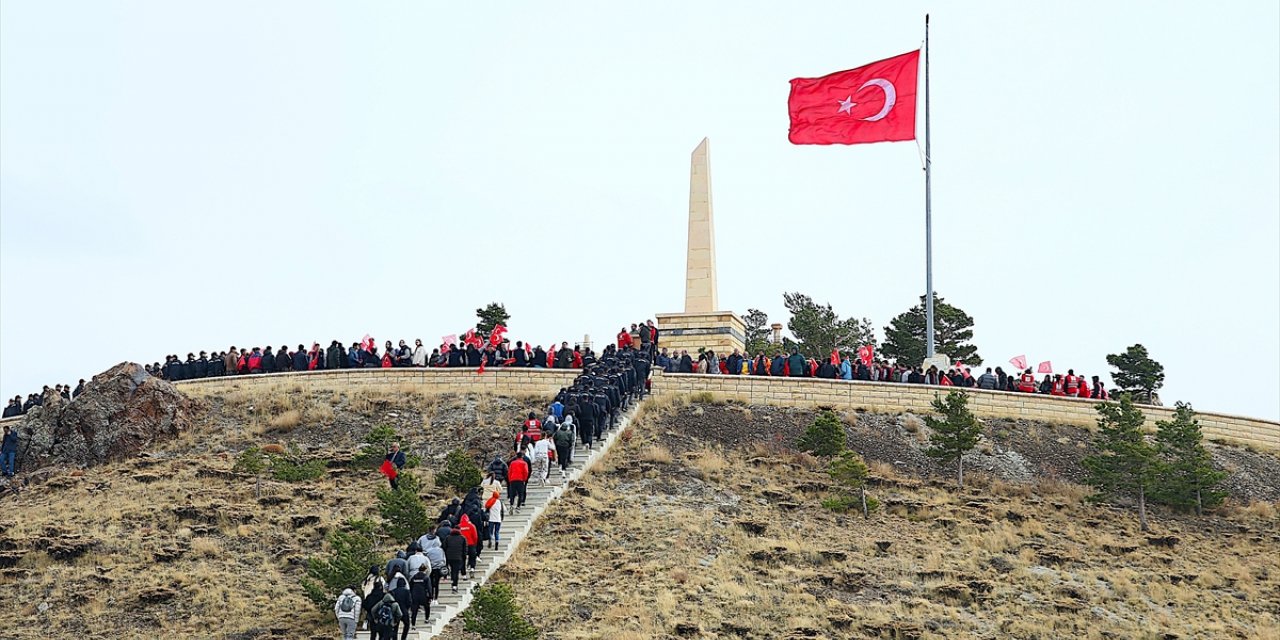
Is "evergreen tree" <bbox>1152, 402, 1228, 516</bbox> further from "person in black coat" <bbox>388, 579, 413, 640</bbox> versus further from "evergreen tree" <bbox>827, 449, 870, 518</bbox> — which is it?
"person in black coat" <bbox>388, 579, 413, 640</bbox>

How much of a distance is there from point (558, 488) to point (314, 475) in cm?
655

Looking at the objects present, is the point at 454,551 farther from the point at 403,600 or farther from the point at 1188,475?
the point at 1188,475

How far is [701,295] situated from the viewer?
50.6 m

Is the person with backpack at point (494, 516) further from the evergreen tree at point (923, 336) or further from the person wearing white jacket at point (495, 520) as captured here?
the evergreen tree at point (923, 336)

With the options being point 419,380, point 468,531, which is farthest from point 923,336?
point 468,531

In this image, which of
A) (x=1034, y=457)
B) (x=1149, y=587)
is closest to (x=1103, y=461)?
(x=1034, y=457)

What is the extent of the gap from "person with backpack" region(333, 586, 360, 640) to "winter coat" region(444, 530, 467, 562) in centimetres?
219

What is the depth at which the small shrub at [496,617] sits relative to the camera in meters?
24.4

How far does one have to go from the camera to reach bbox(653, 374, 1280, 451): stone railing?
43406 millimetres

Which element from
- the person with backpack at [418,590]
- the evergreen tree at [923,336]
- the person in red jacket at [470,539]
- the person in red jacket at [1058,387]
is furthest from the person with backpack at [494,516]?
the evergreen tree at [923,336]

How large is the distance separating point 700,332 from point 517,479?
19.6m

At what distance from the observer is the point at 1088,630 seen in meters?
28.2

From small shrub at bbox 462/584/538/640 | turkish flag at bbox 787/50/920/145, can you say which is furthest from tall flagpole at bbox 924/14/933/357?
small shrub at bbox 462/584/538/640

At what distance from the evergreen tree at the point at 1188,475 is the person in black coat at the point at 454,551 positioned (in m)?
18.2
